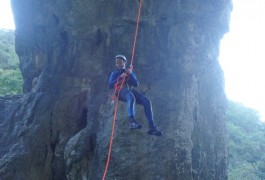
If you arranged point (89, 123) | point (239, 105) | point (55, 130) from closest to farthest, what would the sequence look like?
1. point (89, 123)
2. point (55, 130)
3. point (239, 105)

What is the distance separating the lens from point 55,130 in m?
11.9

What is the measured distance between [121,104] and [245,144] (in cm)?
2090

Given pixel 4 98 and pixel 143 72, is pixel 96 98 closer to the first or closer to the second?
pixel 143 72

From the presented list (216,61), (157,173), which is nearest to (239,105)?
(216,61)

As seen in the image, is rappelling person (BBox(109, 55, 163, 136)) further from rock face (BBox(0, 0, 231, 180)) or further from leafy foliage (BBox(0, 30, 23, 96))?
leafy foliage (BBox(0, 30, 23, 96))

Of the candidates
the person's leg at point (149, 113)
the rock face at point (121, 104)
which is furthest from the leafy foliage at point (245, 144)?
the person's leg at point (149, 113)

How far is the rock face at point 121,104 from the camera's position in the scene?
33.1 ft

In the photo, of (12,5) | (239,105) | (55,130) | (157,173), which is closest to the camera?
(157,173)

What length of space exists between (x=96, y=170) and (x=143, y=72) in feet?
10.9

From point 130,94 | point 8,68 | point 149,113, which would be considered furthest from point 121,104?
point 8,68

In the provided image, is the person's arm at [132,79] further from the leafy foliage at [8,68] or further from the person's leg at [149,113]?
the leafy foliage at [8,68]

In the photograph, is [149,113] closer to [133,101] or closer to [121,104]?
[133,101]

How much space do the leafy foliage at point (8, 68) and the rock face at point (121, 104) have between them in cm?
1154

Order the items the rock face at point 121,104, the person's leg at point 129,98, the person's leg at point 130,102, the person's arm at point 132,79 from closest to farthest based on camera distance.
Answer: the person's leg at point 130,102 → the person's leg at point 129,98 → the person's arm at point 132,79 → the rock face at point 121,104
